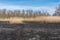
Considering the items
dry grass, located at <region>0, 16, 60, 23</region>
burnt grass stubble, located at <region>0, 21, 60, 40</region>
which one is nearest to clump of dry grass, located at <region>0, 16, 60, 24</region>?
dry grass, located at <region>0, 16, 60, 23</region>

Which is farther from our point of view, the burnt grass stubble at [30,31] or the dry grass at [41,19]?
the dry grass at [41,19]

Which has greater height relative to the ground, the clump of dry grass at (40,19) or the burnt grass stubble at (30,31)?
the clump of dry grass at (40,19)

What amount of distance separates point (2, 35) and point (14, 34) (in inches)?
19.3

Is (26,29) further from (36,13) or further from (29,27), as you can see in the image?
(36,13)

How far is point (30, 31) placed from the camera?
11.5 metres

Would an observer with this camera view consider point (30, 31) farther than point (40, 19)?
No

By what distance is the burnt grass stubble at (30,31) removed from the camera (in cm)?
1067

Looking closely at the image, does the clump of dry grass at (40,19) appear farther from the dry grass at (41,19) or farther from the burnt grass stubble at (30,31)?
the burnt grass stubble at (30,31)

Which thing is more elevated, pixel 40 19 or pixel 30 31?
pixel 40 19

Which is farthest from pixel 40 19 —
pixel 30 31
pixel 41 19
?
pixel 30 31

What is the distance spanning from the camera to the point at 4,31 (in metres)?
11.4

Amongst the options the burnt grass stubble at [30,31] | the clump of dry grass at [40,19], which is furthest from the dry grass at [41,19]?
the burnt grass stubble at [30,31]

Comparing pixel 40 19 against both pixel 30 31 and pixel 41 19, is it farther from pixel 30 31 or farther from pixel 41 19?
pixel 30 31

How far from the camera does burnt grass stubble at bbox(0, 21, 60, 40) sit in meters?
10.7
